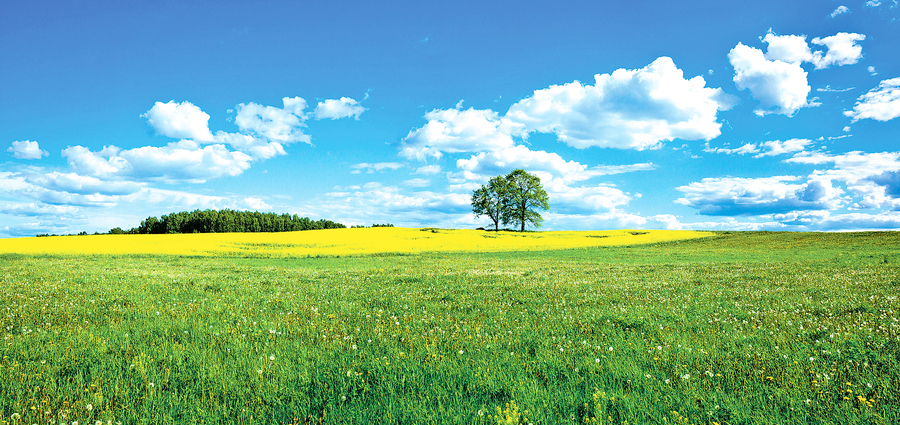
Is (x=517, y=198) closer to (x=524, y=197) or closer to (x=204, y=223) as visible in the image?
(x=524, y=197)

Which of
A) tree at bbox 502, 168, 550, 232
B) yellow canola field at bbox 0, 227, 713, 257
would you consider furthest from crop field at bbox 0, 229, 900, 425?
tree at bbox 502, 168, 550, 232

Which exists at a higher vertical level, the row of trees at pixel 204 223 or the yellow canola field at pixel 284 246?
the row of trees at pixel 204 223

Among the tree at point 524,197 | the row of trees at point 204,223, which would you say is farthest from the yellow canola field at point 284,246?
the row of trees at point 204,223

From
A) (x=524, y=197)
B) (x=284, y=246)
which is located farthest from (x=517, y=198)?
(x=284, y=246)

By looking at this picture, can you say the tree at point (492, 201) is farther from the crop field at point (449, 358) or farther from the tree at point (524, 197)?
the crop field at point (449, 358)

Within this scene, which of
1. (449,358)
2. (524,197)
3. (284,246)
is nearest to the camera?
(449,358)

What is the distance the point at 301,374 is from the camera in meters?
6.03

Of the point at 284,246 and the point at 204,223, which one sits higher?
the point at 204,223

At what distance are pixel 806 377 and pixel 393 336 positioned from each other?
6.53m

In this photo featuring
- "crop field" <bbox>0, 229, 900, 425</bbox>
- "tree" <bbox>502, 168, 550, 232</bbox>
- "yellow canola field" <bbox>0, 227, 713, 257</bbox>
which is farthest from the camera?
"tree" <bbox>502, 168, 550, 232</bbox>

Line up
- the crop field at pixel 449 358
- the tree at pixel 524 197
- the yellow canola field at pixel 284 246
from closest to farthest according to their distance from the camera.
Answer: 1. the crop field at pixel 449 358
2. the yellow canola field at pixel 284 246
3. the tree at pixel 524 197

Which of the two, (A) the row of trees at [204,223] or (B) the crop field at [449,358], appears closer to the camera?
(B) the crop field at [449,358]

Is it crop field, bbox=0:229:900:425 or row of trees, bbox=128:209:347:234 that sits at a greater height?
row of trees, bbox=128:209:347:234

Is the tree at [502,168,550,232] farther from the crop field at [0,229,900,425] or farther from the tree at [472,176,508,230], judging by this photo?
the crop field at [0,229,900,425]
